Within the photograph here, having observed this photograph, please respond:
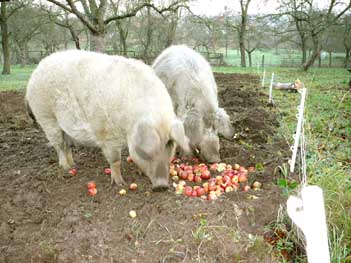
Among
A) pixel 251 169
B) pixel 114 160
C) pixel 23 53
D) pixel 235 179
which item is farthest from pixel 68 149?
pixel 23 53

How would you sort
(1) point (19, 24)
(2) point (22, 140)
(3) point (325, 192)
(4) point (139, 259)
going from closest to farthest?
(4) point (139, 259)
(3) point (325, 192)
(2) point (22, 140)
(1) point (19, 24)

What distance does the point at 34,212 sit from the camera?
452cm

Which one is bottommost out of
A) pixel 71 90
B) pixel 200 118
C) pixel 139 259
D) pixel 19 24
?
pixel 139 259

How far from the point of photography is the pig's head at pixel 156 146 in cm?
443

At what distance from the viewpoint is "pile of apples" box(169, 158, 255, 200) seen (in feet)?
15.8

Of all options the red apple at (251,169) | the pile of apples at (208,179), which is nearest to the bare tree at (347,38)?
the red apple at (251,169)

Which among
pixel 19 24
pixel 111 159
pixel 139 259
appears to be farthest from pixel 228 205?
pixel 19 24

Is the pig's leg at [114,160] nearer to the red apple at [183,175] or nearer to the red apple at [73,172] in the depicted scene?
the red apple at [73,172]

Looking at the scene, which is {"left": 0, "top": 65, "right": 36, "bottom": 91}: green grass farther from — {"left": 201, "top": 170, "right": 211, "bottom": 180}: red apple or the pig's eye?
the pig's eye

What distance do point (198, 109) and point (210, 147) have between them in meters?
0.61

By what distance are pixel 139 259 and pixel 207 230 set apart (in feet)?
2.40

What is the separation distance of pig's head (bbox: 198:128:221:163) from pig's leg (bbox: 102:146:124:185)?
1.33 metres

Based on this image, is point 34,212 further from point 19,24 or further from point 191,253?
point 19,24

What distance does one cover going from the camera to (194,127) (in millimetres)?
5770
